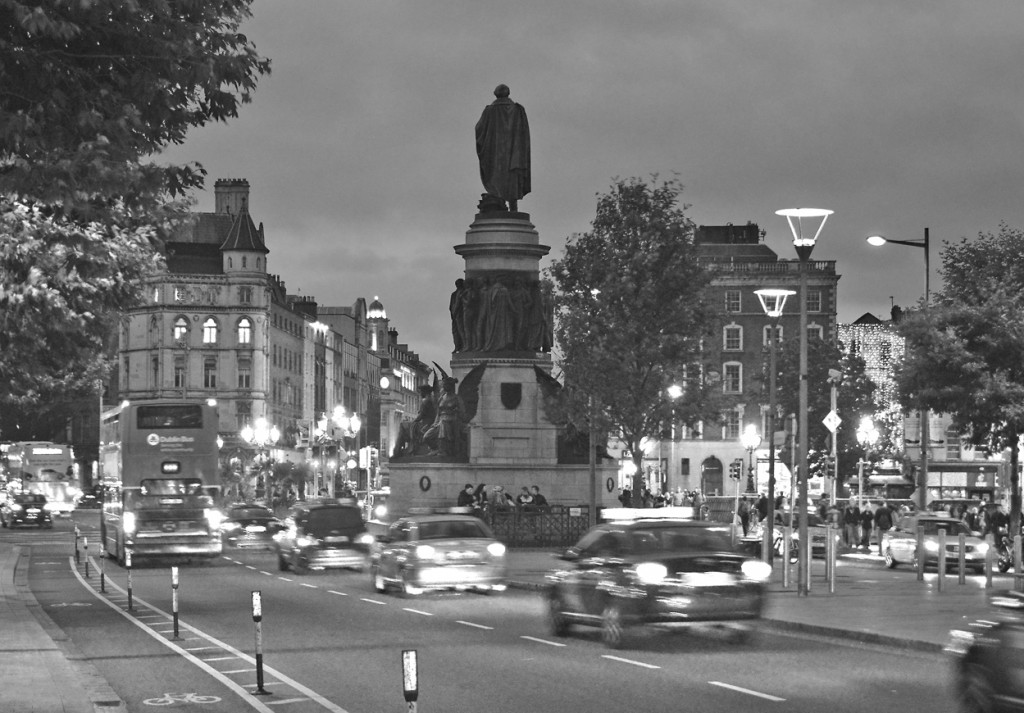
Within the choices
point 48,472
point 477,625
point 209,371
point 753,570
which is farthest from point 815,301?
point 753,570

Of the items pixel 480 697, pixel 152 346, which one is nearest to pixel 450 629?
pixel 480 697

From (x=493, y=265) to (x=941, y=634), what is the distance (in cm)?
3187

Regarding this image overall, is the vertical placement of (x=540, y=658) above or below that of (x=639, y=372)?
below

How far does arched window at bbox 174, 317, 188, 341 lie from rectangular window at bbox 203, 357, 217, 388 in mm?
2858

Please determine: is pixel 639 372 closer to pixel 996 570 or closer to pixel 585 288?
pixel 585 288

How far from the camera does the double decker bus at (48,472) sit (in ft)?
326

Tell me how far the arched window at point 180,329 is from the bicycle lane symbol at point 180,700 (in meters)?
146

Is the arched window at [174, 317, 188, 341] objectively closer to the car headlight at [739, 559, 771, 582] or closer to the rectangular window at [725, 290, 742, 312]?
the rectangular window at [725, 290, 742, 312]

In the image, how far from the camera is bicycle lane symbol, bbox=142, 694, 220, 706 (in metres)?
16.7

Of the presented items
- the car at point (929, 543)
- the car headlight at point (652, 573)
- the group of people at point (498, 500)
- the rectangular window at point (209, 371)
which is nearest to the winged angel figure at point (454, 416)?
the group of people at point (498, 500)

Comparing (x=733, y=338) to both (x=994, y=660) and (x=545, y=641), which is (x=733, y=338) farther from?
(x=994, y=660)

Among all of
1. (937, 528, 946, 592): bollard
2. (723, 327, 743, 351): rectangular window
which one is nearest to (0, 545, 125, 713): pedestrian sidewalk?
(937, 528, 946, 592): bollard

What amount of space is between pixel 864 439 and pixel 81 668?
69.7 m

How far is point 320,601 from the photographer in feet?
104
